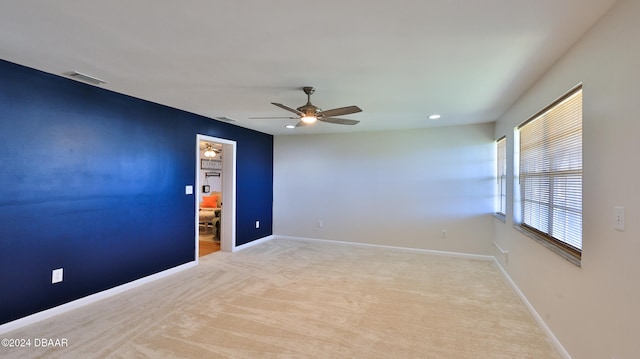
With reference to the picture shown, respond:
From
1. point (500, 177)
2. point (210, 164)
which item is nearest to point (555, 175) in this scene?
point (500, 177)

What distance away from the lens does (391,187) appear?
5699 millimetres

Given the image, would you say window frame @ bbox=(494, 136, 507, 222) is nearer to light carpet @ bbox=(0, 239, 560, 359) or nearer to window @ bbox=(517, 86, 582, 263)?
light carpet @ bbox=(0, 239, 560, 359)

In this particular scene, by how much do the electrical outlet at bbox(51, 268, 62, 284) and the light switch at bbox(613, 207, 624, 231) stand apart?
4.54 metres

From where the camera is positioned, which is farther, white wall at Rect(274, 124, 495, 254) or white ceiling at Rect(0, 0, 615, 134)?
white wall at Rect(274, 124, 495, 254)

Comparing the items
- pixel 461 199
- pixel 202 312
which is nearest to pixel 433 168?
pixel 461 199

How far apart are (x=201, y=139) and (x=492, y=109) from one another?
4399 millimetres

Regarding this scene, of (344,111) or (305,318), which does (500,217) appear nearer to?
(344,111)

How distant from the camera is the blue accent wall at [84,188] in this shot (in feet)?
8.56

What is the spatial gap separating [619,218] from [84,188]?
4.48 m

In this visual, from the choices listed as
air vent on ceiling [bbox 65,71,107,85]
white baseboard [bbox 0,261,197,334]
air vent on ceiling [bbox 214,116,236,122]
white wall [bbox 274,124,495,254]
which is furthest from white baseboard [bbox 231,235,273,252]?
air vent on ceiling [bbox 65,71,107,85]

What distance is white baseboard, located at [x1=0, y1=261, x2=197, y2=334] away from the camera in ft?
8.47

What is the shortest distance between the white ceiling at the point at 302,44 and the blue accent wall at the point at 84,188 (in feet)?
1.11

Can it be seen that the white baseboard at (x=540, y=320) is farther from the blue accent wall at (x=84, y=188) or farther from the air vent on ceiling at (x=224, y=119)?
the air vent on ceiling at (x=224, y=119)

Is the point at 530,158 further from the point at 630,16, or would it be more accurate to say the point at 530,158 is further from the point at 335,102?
the point at 335,102
